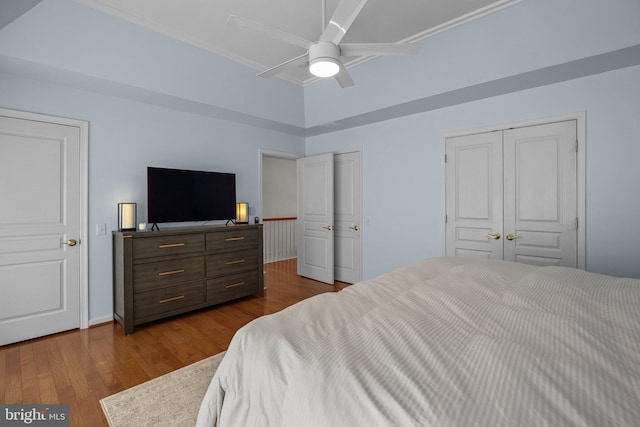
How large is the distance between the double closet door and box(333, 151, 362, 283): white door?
1356mm

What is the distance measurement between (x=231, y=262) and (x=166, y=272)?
0.77 metres

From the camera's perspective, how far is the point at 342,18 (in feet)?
6.21

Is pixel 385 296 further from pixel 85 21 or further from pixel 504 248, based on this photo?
pixel 85 21

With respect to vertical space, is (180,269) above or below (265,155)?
below

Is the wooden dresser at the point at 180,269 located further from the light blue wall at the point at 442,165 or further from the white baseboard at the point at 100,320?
the light blue wall at the point at 442,165

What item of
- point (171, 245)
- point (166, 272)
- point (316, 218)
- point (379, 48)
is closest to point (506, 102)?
point (379, 48)

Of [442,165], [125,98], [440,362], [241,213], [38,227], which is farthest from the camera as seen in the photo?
[241,213]

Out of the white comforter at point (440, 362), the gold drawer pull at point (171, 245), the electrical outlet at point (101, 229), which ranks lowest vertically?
the white comforter at point (440, 362)

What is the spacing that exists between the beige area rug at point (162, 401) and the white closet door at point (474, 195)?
3016 mm

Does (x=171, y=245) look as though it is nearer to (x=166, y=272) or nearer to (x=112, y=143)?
(x=166, y=272)

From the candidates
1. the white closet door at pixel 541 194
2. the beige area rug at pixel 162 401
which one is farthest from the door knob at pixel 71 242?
Answer: the white closet door at pixel 541 194

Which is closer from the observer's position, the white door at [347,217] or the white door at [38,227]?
the white door at [38,227]

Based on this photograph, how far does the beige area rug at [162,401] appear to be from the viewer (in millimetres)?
1753

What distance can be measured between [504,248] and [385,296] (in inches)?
97.8
